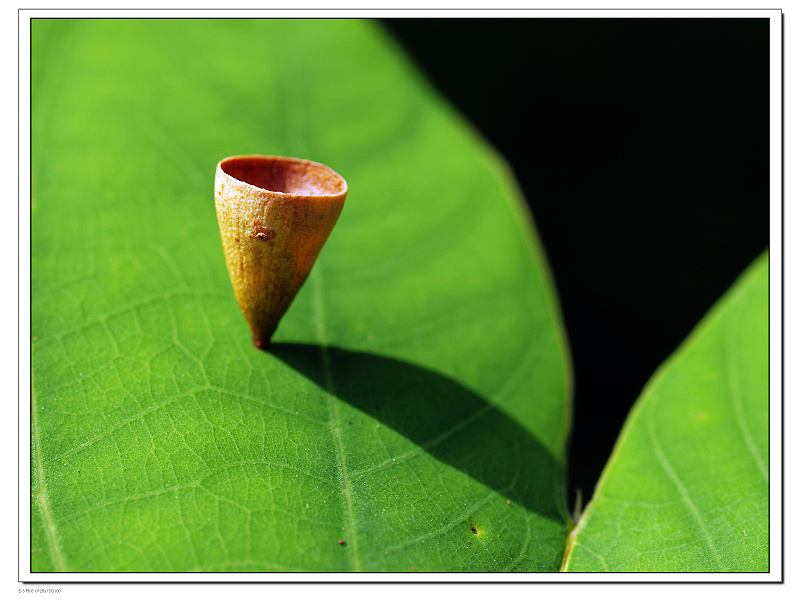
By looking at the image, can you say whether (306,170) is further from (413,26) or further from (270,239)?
(413,26)

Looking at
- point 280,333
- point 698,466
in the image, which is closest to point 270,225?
point 280,333

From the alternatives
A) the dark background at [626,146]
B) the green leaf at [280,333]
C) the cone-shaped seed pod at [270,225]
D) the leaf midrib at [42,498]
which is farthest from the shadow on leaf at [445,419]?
the dark background at [626,146]

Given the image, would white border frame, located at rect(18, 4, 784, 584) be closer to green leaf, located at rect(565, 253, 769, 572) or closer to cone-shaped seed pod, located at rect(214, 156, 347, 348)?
green leaf, located at rect(565, 253, 769, 572)

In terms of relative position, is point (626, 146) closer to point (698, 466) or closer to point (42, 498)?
point (698, 466)

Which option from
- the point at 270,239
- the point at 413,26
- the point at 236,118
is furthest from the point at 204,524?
the point at 413,26
